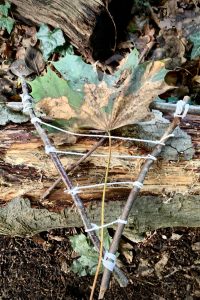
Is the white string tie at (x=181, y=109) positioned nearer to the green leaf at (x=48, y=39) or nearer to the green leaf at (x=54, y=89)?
the green leaf at (x=54, y=89)

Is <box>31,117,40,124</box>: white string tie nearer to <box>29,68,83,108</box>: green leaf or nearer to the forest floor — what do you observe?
<box>29,68,83,108</box>: green leaf

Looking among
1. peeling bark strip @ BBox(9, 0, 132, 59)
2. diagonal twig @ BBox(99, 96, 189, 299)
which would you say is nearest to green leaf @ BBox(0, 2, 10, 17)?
peeling bark strip @ BBox(9, 0, 132, 59)

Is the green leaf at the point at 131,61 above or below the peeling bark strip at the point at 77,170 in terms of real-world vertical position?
above

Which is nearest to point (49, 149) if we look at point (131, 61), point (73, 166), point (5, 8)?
point (73, 166)

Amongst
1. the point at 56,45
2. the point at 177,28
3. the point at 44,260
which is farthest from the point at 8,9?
the point at 44,260

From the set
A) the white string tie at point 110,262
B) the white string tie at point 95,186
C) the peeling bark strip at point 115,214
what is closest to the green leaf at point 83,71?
the white string tie at point 95,186

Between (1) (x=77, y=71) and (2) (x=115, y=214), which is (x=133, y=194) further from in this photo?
(1) (x=77, y=71)
